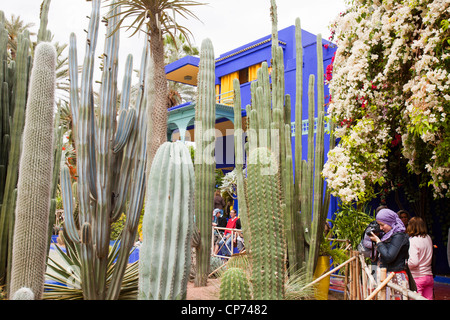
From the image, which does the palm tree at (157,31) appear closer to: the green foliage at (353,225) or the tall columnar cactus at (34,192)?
the tall columnar cactus at (34,192)

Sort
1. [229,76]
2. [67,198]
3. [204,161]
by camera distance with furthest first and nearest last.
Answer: [229,76] → [204,161] → [67,198]

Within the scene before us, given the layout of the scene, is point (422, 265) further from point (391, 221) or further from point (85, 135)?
point (85, 135)

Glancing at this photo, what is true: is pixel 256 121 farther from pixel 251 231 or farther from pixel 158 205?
pixel 158 205

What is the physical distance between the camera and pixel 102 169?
123 inches

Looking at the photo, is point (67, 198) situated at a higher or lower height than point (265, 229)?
higher

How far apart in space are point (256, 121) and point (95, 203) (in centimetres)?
219

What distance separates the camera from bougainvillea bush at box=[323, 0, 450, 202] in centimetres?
367

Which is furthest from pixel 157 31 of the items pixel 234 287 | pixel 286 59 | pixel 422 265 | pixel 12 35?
pixel 286 59

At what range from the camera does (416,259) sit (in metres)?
4.18

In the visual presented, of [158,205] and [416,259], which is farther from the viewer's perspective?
[416,259]

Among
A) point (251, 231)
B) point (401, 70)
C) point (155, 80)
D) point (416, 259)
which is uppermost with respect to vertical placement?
point (401, 70)

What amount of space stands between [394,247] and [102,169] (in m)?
2.89

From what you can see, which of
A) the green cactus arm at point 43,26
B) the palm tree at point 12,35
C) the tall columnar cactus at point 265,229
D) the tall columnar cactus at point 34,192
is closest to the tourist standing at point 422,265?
the tall columnar cactus at point 265,229
